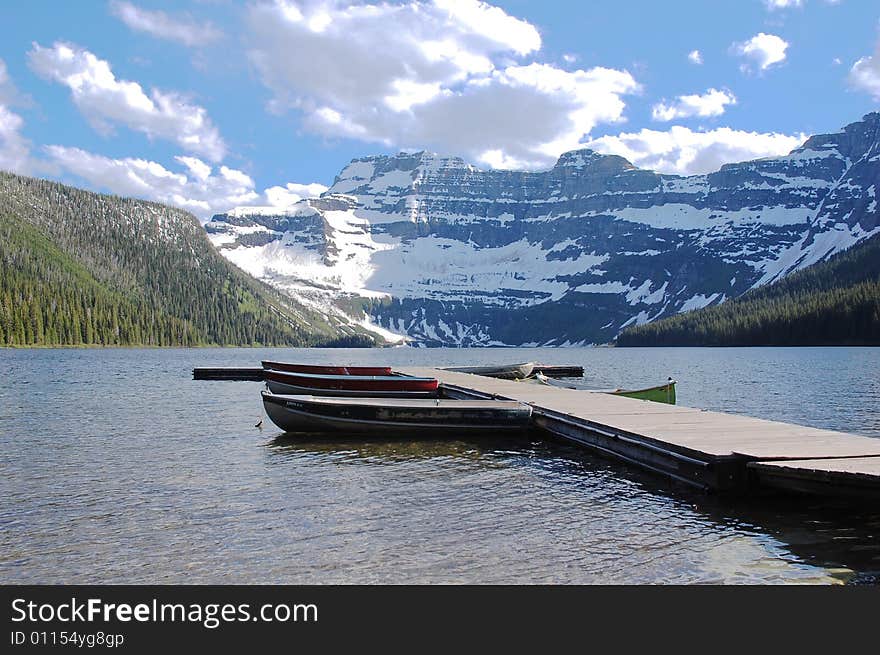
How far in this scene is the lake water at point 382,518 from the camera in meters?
15.9

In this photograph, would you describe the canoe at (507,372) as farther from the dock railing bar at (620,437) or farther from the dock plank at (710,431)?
the dock railing bar at (620,437)

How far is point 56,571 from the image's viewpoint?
15.8 meters

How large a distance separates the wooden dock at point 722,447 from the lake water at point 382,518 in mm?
700

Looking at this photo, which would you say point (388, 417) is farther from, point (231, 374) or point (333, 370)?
point (231, 374)

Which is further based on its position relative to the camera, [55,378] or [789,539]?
[55,378]

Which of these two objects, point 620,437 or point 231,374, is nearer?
point 620,437

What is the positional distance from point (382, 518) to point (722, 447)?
1063 centimetres

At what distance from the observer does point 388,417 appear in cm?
3672

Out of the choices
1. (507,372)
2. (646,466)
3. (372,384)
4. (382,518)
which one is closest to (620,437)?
(646,466)

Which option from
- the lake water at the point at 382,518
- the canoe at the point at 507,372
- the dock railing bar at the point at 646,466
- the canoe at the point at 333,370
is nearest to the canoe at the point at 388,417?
the lake water at the point at 382,518

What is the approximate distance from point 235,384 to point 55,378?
20.5m
